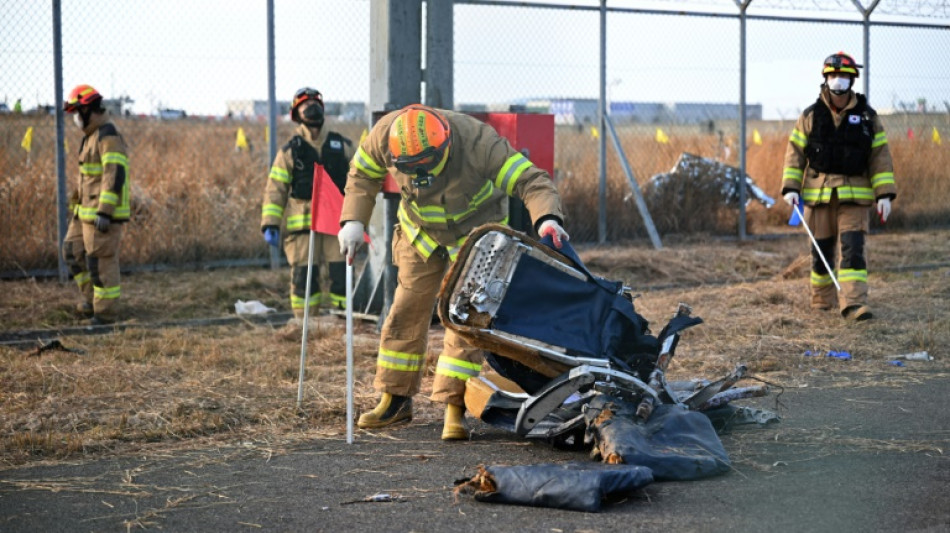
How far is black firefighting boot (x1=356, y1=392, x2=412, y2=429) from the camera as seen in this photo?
241 inches

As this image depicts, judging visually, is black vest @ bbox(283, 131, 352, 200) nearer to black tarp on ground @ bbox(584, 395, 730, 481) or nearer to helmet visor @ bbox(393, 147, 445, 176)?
helmet visor @ bbox(393, 147, 445, 176)

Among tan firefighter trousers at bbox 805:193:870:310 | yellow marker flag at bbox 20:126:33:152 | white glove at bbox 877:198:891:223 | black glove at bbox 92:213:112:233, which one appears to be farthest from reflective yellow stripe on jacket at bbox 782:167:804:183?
yellow marker flag at bbox 20:126:33:152

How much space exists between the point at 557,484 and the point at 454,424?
1.42 meters

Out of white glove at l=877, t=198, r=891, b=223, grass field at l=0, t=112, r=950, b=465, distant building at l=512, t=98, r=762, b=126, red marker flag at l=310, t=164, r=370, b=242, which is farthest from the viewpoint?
distant building at l=512, t=98, r=762, b=126

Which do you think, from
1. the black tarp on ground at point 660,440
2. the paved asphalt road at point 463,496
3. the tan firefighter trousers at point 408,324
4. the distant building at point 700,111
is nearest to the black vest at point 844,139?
the paved asphalt road at point 463,496

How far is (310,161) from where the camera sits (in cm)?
952

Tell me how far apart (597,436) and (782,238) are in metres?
10.6

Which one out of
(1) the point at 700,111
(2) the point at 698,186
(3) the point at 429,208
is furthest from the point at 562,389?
(1) the point at 700,111

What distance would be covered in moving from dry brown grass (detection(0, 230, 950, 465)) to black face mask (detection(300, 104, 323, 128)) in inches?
65.9

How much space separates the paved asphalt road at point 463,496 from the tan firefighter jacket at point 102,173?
471cm

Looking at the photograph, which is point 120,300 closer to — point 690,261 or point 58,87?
point 58,87

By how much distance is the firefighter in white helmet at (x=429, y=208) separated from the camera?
19.1ft

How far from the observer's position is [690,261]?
12656 millimetres

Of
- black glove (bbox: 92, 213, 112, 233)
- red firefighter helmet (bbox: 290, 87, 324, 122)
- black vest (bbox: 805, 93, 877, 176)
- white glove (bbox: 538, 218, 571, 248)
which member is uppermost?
red firefighter helmet (bbox: 290, 87, 324, 122)
